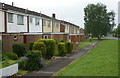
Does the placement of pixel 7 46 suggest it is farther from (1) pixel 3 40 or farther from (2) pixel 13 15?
(2) pixel 13 15

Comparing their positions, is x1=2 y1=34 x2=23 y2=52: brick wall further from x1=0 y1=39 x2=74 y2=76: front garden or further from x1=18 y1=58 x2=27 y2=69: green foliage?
x1=18 y1=58 x2=27 y2=69: green foliage

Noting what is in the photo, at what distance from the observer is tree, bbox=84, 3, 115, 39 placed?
234 ft

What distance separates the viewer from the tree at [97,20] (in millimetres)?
71312

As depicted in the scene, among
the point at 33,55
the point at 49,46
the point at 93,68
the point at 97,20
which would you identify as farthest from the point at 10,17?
the point at 97,20

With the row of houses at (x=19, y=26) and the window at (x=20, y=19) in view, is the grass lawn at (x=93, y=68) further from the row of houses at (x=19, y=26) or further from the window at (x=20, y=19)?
the window at (x=20, y=19)

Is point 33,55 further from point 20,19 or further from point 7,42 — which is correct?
point 20,19

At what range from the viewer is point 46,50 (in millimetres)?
19359

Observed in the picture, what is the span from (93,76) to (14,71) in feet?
15.8

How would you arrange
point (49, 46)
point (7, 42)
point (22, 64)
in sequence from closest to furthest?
point (22, 64), point (49, 46), point (7, 42)

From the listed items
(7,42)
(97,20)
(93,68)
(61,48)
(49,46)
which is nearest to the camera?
(93,68)

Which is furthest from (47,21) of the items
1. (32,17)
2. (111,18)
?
(111,18)

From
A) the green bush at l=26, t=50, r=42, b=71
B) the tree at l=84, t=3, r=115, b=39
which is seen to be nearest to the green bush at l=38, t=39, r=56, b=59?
the green bush at l=26, t=50, r=42, b=71

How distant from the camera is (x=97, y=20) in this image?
7194 cm

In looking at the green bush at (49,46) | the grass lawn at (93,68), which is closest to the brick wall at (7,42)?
the green bush at (49,46)
